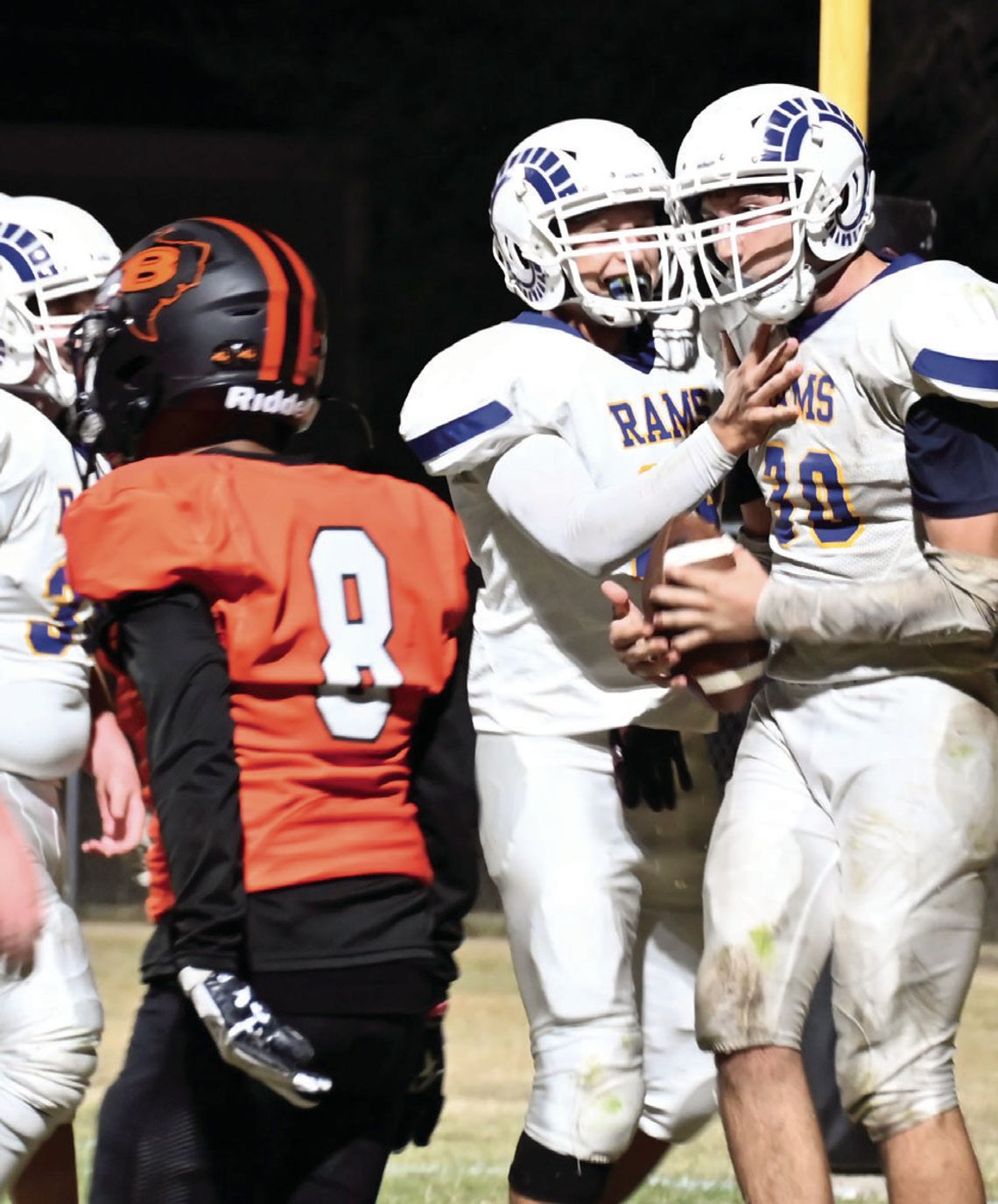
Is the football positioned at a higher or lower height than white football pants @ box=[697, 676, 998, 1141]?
higher

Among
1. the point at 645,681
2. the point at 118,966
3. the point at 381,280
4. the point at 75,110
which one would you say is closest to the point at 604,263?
the point at 645,681

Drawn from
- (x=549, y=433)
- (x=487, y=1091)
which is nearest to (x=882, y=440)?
(x=549, y=433)

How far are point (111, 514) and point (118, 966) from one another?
3878 mm

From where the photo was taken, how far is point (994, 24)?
8727 mm

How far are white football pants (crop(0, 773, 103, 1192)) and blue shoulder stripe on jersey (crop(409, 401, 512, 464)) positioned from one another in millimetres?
765

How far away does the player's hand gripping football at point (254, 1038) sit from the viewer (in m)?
2.29

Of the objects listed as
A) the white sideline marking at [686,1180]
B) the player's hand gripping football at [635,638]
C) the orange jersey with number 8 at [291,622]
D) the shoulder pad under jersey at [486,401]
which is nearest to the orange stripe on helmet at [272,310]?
the orange jersey with number 8 at [291,622]

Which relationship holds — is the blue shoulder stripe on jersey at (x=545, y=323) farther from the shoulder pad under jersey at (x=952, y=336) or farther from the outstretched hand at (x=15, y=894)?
the outstretched hand at (x=15, y=894)

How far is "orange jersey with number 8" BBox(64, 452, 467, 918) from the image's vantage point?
2.42 metres

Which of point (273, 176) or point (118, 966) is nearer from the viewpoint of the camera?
point (118, 966)

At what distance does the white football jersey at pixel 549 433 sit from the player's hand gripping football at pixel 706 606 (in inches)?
8.2

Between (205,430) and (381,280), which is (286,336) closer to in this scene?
(205,430)

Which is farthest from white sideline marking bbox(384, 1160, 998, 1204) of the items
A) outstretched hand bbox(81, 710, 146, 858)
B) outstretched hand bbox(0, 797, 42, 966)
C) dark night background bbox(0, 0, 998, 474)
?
dark night background bbox(0, 0, 998, 474)

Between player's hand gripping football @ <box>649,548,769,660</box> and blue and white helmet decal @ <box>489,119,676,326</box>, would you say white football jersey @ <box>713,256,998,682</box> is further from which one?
blue and white helmet decal @ <box>489,119,676,326</box>
